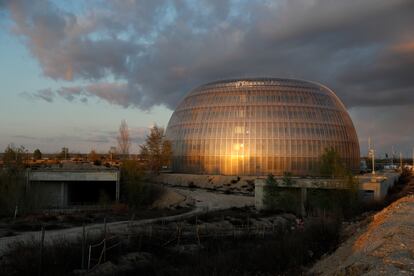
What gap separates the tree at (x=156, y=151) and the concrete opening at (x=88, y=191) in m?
15.7

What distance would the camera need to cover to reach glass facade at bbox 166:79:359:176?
88.7m

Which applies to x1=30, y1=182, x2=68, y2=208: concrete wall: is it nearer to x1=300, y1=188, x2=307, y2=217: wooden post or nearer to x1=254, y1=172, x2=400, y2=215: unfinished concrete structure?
x1=254, y1=172, x2=400, y2=215: unfinished concrete structure

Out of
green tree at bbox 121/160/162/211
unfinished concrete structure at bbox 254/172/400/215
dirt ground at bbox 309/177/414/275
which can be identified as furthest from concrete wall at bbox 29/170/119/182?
dirt ground at bbox 309/177/414/275

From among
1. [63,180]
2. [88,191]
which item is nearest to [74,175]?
[63,180]

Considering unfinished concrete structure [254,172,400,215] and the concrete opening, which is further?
the concrete opening

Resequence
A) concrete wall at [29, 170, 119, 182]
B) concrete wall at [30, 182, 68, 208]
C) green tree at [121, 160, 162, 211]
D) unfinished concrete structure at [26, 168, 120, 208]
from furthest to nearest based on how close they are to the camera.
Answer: concrete wall at [29, 170, 119, 182]
unfinished concrete structure at [26, 168, 120, 208]
green tree at [121, 160, 162, 211]
concrete wall at [30, 182, 68, 208]

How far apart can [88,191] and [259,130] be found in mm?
33837

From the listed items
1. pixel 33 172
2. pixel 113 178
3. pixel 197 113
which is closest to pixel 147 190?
pixel 113 178

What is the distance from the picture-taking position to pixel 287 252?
86.3ft

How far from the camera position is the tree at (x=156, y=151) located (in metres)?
90.6

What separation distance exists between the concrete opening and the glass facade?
75.9 ft

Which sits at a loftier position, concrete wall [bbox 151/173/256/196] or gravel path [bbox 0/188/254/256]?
concrete wall [bbox 151/173/256/196]

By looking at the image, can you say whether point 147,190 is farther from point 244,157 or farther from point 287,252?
point 287,252

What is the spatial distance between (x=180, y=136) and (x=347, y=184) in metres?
52.2
